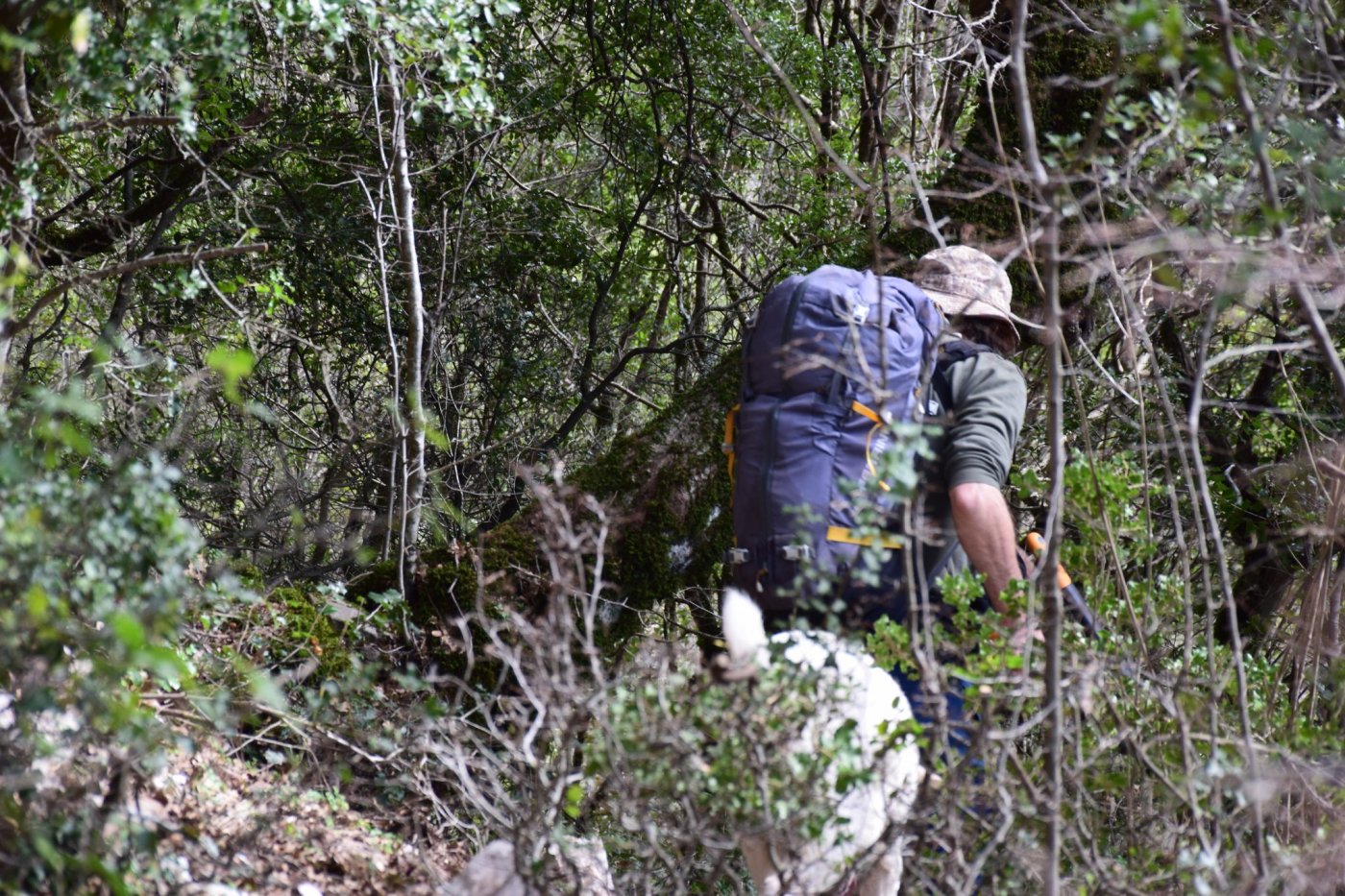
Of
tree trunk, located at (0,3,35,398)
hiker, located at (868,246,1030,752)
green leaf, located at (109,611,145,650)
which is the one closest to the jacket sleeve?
hiker, located at (868,246,1030,752)

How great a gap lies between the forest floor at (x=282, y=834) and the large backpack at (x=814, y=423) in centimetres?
121

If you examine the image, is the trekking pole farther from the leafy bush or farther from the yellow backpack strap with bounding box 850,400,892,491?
the leafy bush

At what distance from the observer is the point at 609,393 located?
7887 mm

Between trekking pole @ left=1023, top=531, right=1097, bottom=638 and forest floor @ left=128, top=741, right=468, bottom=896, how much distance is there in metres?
1.72

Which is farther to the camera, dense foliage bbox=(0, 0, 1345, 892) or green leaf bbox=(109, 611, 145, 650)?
dense foliage bbox=(0, 0, 1345, 892)

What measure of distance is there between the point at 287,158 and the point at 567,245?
1739 mm

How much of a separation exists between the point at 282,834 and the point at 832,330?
2.01 m

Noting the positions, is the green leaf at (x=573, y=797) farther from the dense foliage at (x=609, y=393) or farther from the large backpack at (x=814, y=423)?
the large backpack at (x=814, y=423)

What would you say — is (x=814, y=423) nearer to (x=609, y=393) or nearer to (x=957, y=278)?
(x=957, y=278)

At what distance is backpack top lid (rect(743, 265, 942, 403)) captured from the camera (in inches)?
127

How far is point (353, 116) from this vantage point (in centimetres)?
622

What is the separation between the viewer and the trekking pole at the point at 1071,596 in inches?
118

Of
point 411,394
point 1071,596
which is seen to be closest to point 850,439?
point 1071,596

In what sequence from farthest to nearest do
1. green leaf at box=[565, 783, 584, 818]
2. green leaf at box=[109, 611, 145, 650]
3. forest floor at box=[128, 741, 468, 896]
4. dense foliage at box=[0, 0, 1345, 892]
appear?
1. forest floor at box=[128, 741, 468, 896]
2. green leaf at box=[565, 783, 584, 818]
3. dense foliage at box=[0, 0, 1345, 892]
4. green leaf at box=[109, 611, 145, 650]
